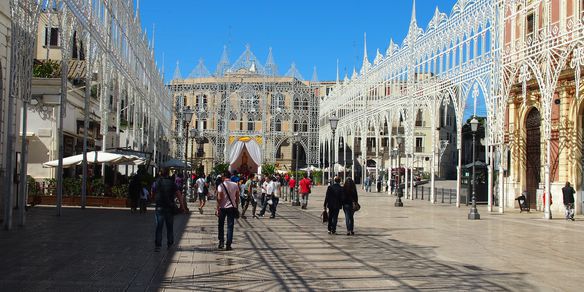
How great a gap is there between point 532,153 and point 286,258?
22.6 metres

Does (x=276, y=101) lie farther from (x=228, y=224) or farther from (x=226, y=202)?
(x=228, y=224)

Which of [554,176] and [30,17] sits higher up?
[30,17]

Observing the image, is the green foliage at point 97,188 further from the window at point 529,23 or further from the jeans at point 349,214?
the window at point 529,23

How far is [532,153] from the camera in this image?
32125 millimetres

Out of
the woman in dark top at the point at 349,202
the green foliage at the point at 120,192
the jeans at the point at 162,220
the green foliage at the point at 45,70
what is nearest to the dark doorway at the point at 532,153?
the woman in dark top at the point at 349,202

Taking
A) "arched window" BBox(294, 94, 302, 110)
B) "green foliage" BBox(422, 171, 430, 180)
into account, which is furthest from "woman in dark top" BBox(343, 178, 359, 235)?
"green foliage" BBox(422, 171, 430, 180)

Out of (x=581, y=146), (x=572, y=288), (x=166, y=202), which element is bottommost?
(x=572, y=288)

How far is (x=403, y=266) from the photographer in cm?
1169

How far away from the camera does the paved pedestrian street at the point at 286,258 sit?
374 inches

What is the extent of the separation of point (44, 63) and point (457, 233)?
1991cm

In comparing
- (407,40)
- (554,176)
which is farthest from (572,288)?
(407,40)

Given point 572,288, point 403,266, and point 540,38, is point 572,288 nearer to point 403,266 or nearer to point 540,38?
point 403,266

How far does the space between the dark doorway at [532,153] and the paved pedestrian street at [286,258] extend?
1144 centimetres

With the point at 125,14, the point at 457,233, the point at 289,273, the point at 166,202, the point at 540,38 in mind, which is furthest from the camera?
the point at 125,14
